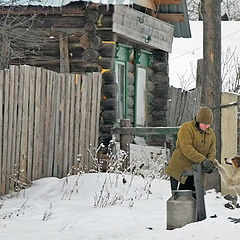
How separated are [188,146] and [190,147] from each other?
0.10 ft

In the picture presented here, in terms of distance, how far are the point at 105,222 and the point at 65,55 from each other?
6.29 meters

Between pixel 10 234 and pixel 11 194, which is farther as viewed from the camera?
pixel 11 194

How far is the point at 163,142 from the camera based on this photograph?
698 inches

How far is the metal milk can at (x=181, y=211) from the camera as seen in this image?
7.94m

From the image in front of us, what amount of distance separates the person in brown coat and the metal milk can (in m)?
0.42

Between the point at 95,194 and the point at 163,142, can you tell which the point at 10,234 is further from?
the point at 163,142

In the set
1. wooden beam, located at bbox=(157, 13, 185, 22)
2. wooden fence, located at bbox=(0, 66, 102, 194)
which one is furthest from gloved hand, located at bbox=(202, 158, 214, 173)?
wooden beam, located at bbox=(157, 13, 185, 22)

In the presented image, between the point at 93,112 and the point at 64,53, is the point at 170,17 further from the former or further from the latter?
the point at 93,112

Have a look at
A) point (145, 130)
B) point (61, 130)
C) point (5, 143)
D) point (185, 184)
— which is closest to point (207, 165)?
point (185, 184)

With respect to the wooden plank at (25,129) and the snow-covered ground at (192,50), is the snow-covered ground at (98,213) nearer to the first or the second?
the wooden plank at (25,129)

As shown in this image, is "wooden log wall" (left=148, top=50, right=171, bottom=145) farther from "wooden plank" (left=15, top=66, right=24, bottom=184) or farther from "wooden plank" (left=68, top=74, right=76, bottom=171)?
"wooden plank" (left=15, top=66, right=24, bottom=184)

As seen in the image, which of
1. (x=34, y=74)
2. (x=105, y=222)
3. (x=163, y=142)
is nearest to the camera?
(x=105, y=222)

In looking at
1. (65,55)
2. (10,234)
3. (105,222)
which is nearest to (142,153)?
(65,55)

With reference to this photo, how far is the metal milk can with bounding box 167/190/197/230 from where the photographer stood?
7.94 m
